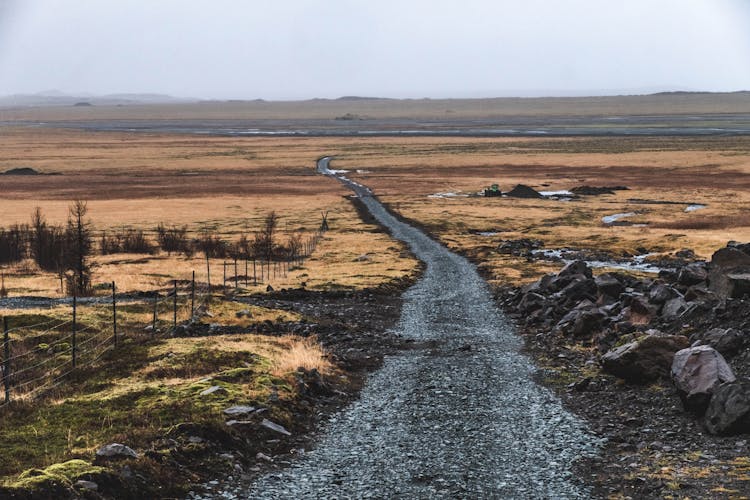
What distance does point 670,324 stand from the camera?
30047 mm

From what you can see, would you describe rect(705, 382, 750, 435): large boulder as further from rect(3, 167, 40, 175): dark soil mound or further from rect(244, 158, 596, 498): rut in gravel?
rect(3, 167, 40, 175): dark soil mound

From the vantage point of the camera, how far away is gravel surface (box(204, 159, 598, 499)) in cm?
1717

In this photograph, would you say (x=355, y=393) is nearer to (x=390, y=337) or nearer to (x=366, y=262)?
(x=390, y=337)

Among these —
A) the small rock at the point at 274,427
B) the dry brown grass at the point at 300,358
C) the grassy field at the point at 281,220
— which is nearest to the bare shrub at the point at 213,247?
the grassy field at the point at 281,220

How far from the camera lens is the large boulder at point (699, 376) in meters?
20.8

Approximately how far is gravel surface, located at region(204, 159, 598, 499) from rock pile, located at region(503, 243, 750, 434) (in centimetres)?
299

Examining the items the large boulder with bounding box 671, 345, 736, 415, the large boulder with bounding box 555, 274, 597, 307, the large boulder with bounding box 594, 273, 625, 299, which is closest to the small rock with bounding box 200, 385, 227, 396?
the large boulder with bounding box 671, 345, 736, 415

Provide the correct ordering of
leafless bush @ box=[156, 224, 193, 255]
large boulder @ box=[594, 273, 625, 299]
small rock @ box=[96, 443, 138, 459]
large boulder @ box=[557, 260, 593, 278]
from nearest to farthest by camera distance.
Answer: small rock @ box=[96, 443, 138, 459], large boulder @ box=[594, 273, 625, 299], large boulder @ box=[557, 260, 593, 278], leafless bush @ box=[156, 224, 193, 255]

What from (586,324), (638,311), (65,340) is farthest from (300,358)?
(638,311)

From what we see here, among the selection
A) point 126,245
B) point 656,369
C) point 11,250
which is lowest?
point 126,245

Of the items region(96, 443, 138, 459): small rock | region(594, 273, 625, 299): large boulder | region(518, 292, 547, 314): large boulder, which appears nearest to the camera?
region(96, 443, 138, 459): small rock

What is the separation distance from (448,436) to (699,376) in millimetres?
7068

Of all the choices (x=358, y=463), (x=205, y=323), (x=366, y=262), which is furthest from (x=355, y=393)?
(x=366, y=262)

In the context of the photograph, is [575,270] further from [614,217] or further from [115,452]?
[614,217]
